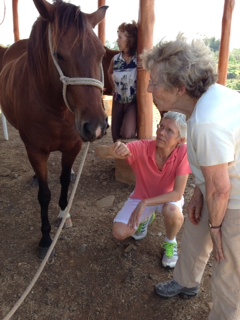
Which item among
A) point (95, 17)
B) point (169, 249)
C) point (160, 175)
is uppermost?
point (95, 17)

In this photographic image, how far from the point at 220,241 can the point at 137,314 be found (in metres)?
0.80

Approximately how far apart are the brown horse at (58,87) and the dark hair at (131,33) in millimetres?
926

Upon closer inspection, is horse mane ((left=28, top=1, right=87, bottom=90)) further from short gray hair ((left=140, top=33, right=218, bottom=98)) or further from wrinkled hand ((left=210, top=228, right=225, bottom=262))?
wrinkled hand ((left=210, top=228, right=225, bottom=262))

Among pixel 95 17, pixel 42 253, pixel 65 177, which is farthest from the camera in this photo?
pixel 65 177

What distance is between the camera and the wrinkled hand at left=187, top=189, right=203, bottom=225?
1.66 metres

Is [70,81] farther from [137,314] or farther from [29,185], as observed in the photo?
[29,185]

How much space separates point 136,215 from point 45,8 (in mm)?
1349

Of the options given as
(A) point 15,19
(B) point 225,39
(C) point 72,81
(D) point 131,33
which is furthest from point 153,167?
(A) point 15,19

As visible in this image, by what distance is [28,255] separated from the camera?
2361 millimetres

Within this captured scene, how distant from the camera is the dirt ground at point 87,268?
187 cm

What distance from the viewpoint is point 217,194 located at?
4.05 feet

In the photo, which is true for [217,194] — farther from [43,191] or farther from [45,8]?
[43,191]

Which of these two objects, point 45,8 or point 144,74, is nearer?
point 45,8

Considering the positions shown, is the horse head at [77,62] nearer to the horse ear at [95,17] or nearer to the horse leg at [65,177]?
the horse ear at [95,17]
